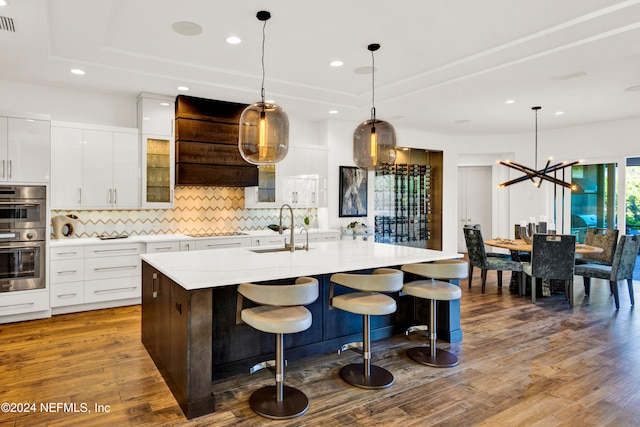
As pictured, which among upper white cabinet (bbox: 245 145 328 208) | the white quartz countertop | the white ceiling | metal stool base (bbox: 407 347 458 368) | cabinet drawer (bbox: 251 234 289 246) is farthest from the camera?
upper white cabinet (bbox: 245 145 328 208)

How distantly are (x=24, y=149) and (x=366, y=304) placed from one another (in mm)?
4156

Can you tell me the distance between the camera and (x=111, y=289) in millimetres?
5156

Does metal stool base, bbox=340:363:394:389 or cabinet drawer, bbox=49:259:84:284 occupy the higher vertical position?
cabinet drawer, bbox=49:259:84:284

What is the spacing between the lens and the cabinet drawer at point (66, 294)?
483cm

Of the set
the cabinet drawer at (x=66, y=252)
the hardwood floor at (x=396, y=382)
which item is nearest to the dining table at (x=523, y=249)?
the hardwood floor at (x=396, y=382)

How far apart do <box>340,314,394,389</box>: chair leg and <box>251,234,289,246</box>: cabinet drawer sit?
3046 millimetres

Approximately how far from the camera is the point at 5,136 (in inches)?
176

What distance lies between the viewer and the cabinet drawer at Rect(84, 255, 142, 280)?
16.5 feet

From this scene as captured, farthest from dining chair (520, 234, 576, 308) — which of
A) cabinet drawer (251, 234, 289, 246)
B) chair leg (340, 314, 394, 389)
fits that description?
cabinet drawer (251, 234, 289, 246)

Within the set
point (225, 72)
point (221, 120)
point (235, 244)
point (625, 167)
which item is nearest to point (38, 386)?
point (235, 244)

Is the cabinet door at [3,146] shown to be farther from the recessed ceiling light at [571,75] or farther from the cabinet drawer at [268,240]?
the recessed ceiling light at [571,75]

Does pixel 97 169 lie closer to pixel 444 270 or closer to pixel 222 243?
pixel 222 243

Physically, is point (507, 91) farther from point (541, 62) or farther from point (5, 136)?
point (5, 136)

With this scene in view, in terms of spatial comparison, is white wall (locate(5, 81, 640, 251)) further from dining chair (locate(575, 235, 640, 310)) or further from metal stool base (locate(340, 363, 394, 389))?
metal stool base (locate(340, 363, 394, 389))
